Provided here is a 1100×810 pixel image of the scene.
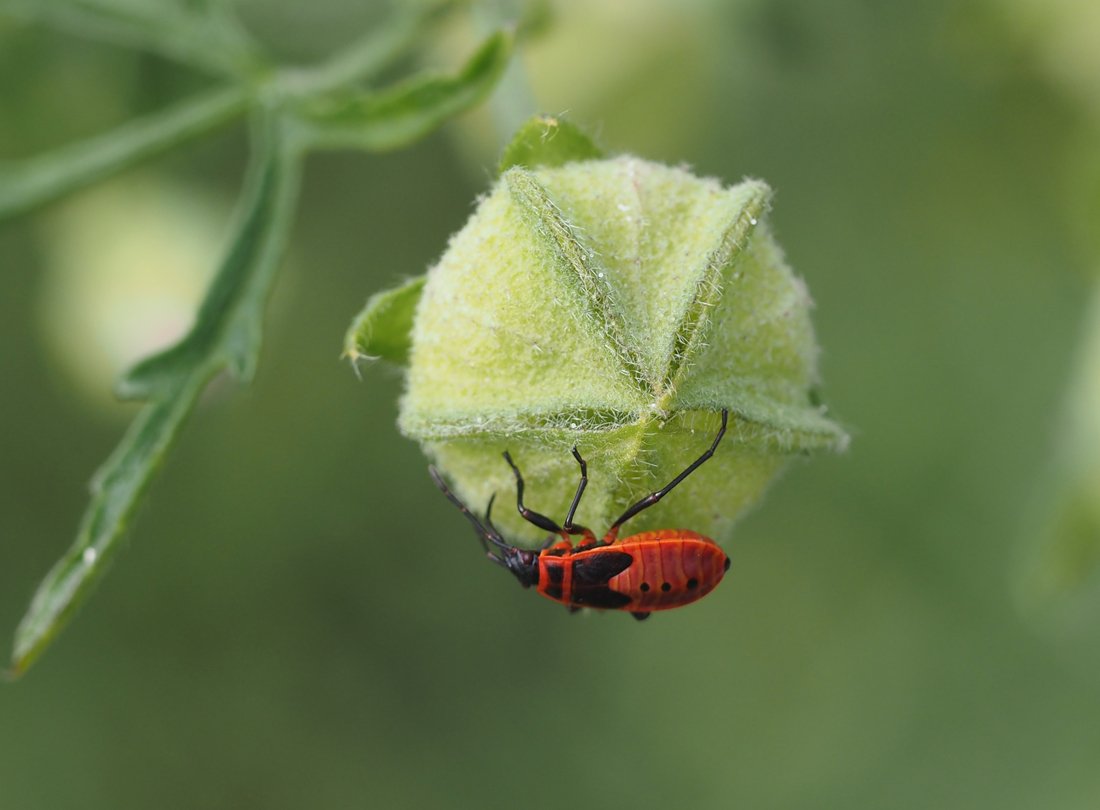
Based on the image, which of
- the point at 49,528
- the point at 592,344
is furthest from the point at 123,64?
the point at 592,344

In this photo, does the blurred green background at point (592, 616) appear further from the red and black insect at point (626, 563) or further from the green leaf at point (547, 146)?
the red and black insect at point (626, 563)

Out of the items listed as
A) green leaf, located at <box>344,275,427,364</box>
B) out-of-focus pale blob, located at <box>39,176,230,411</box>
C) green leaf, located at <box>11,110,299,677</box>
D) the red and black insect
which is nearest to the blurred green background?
out-of-focus pale blob, located at <box>39,176,230,411</box>

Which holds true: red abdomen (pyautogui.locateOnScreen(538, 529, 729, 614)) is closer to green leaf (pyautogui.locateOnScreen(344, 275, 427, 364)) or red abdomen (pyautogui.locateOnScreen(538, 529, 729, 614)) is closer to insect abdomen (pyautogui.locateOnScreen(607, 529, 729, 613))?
insect abdomen (pyautogui.locateOnScreen(607, 529, 729, 613))

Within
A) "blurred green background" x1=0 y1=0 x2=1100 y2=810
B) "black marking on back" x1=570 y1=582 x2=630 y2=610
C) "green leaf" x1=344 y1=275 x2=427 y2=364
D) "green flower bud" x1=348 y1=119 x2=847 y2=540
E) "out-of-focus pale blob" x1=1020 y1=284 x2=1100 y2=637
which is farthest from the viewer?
"blurred green background" x1=0 y1=0 x2=1100 y2=810

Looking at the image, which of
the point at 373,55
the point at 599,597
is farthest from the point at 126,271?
the point at 599,597

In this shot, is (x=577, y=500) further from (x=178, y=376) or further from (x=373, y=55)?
(x=373, y=55)
